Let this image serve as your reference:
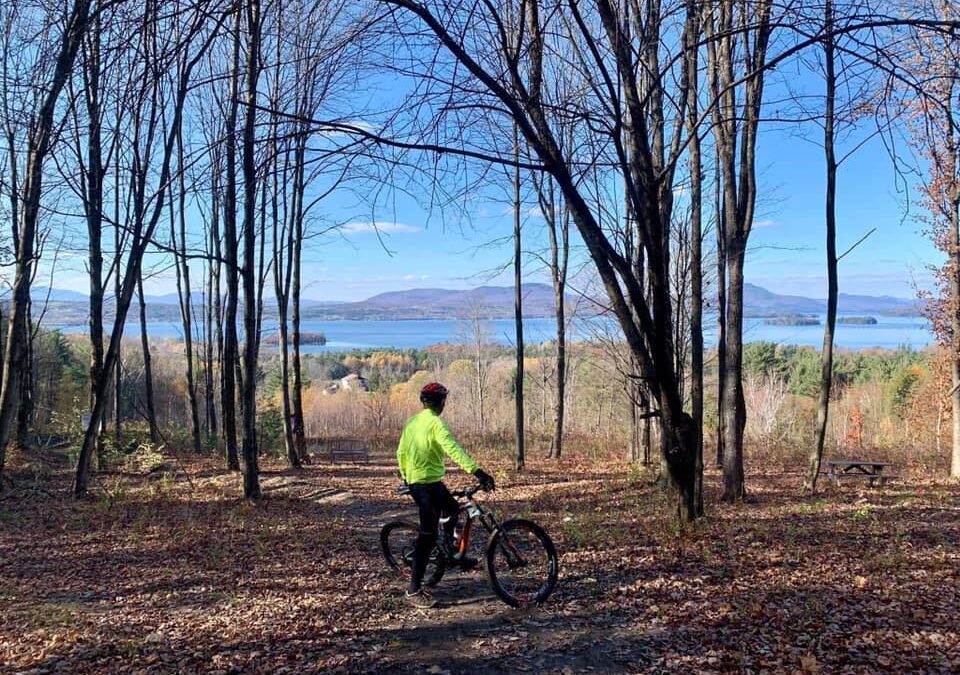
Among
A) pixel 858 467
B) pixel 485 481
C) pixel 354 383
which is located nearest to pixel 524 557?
pixel 485 481

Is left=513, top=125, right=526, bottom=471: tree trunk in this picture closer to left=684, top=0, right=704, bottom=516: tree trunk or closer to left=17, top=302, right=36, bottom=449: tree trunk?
left=684, top=0, right=704, bottom=516: tree trunk

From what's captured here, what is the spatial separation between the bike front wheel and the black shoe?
613 millimetres

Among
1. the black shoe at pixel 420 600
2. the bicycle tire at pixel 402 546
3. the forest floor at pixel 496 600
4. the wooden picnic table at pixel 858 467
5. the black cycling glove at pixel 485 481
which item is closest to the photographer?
the forest floor at pixel 496 600

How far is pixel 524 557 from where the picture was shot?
5.25 meters

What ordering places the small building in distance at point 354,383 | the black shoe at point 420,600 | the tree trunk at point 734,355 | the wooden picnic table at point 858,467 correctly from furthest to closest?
the small building in distance at point 354,383 → the wooden picnic table at point 858,467 → the tree trunk at point 734,355 → the black shoe at point 420,600

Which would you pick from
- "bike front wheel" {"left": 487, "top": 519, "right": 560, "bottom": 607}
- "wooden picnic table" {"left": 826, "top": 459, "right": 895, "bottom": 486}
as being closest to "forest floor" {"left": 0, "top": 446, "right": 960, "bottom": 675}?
"bike front wheel" {"left": 487, "top": 519, "right": 560, "bottom": 607}

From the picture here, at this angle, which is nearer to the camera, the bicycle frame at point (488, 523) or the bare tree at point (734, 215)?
the bicycle frame at point (488, 523)

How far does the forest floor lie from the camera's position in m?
4.36

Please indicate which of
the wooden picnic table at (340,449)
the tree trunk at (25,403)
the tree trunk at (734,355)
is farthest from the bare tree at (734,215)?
the tree trunk at (25,403)

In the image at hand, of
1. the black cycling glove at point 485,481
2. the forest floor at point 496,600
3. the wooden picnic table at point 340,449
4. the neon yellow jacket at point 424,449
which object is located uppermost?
the neon yellow jacket at point 424,449

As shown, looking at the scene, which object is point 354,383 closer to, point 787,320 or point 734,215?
point 787,320

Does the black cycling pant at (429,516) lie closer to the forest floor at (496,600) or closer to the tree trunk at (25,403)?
the forest floor at (496,600)

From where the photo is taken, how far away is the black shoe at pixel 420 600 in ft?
17.6

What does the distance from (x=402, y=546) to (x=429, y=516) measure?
1322 mm
